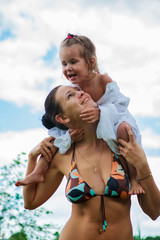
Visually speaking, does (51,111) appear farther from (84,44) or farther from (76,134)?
(84,44)

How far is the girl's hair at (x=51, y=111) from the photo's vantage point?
3246mm

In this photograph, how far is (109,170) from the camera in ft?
9.96

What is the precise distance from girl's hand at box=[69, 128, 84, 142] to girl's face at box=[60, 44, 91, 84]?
0.47m

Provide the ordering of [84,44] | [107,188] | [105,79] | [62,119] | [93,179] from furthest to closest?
[84,44], [105,79], [62,119], [93,179], [107,188]

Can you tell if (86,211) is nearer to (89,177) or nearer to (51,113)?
(89,177)

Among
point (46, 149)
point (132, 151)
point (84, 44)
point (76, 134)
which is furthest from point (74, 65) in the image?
point (132, 151)

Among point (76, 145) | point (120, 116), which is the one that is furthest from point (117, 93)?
point (76, 145)

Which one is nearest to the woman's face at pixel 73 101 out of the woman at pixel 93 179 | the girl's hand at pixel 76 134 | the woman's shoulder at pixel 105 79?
the woman at pixel 93 179

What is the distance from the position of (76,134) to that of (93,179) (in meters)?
0.44

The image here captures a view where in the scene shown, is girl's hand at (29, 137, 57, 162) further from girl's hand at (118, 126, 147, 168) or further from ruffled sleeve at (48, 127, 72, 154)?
girl's hand at (118, 126, 147, 168)

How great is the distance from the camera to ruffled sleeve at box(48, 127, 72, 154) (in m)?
3.27

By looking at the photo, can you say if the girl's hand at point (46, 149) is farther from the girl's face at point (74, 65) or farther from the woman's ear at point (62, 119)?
the girl's face at point (74, 65)

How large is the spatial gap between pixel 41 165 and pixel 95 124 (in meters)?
0.61

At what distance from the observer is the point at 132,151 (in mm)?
2961
